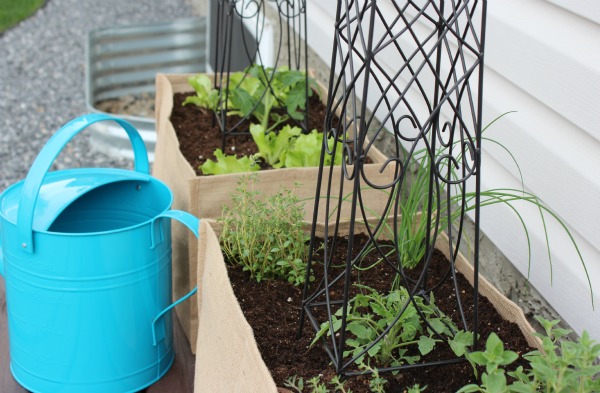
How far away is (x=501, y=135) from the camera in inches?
68.6

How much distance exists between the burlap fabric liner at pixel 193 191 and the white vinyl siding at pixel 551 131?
415 millimetres

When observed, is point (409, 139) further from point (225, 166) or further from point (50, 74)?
point (50, 74)

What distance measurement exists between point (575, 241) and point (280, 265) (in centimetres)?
69

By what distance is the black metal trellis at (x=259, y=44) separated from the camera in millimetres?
2373

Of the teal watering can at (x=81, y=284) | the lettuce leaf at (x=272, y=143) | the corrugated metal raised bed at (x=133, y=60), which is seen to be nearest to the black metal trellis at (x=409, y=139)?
the lettuce leaf at (x=272, y=143)

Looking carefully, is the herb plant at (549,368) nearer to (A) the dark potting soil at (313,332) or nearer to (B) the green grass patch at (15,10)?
(A) the dark potting soil at (313,332)

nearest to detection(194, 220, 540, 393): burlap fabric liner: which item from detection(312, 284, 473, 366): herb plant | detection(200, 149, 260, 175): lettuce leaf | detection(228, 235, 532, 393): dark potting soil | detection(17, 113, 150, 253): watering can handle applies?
detection(228, 235, 532, 393): dark potting soil

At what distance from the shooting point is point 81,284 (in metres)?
1.82

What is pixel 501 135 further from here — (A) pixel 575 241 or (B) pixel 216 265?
(B) pixel 216 265

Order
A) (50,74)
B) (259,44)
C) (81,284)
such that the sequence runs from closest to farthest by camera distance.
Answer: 1. (81,284)
2. (259,44)
3. (50,74)

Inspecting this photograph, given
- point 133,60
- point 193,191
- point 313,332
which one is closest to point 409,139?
point 313,332

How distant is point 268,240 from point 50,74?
3.93 meters

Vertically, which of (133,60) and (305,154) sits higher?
(305,154)

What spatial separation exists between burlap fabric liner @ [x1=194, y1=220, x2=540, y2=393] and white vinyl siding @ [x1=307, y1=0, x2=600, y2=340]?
0.11 meters
